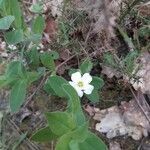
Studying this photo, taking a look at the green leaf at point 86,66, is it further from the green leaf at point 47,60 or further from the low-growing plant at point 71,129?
the low-growing plant at point 71,129

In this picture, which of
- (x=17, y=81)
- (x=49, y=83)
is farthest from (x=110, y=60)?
(x=17, y=81)

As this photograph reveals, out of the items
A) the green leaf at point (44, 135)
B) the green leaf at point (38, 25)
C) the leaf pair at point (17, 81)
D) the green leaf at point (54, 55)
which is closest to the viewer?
the green leaf at point (44, 135)

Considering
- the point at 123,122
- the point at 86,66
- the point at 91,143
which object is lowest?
the point at 123,122

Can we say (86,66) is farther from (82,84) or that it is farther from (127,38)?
(127,38)

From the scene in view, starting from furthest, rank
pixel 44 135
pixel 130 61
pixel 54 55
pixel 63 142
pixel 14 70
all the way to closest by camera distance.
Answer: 1. pixel 54 55
2. pixel 130 61
3. pixel 14 70
4. pixel 44 135
5. pixel 63 142

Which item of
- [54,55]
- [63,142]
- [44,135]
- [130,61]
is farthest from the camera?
[54,55]

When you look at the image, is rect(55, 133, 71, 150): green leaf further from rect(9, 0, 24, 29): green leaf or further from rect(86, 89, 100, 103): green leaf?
rect(9, 0, 24, 29): green leaf

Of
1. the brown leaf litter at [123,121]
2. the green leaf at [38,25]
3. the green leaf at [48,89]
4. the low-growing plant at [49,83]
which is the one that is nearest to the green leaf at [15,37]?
the low-growing plant at [49,83]
